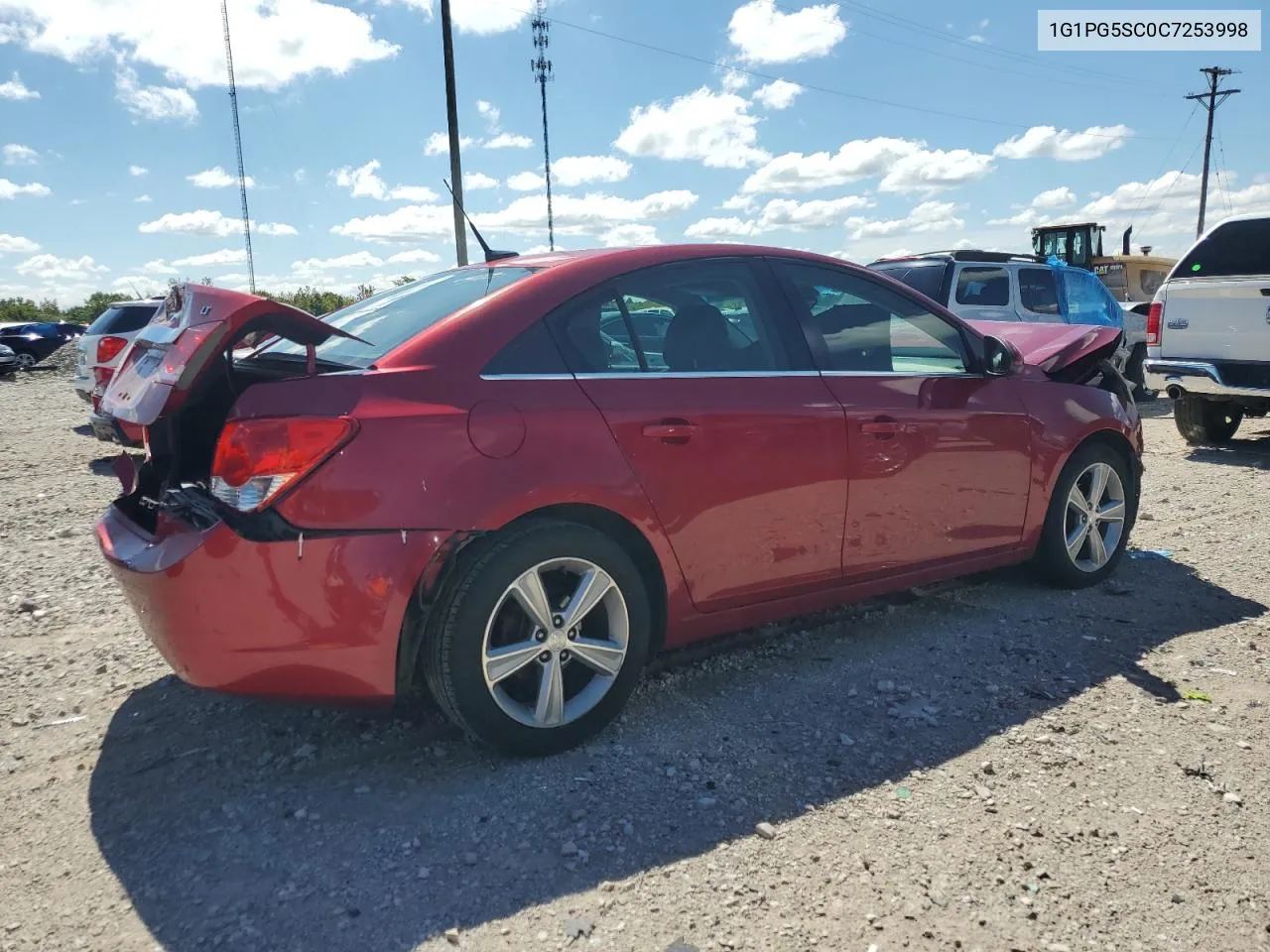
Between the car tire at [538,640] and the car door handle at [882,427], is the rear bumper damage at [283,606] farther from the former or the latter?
Result: the car door handle at [882,427]

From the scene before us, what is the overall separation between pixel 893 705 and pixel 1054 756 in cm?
55

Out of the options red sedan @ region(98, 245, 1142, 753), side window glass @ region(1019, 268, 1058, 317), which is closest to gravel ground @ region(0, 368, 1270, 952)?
red sedan @ region(98, 245, 1142, 753)

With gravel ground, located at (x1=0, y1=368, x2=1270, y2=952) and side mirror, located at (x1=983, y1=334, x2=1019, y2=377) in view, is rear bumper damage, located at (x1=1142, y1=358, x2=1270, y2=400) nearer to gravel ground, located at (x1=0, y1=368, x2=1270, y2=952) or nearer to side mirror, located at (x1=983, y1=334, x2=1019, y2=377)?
gravel ground, located at (x1=0, y1=368, x2=1270, y2=952)

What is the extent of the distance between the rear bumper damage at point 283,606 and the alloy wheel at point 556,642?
1.04 ft

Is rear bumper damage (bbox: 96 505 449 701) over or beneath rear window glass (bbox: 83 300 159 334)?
beneath

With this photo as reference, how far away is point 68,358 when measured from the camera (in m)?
25.0

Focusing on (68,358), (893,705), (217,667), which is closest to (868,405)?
(893,705)

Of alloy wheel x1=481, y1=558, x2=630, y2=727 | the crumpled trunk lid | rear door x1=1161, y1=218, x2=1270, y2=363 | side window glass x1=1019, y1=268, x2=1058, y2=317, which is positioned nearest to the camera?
the crumpled trunk lid

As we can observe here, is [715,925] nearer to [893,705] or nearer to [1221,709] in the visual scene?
[893,705]

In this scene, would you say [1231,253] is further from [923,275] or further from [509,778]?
[509,778]

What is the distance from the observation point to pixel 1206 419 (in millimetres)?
8836

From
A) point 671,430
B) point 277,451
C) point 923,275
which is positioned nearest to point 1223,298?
point 923,275

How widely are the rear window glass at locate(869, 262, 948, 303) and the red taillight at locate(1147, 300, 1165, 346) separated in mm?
1829

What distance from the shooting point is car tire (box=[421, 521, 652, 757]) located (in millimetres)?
2730
